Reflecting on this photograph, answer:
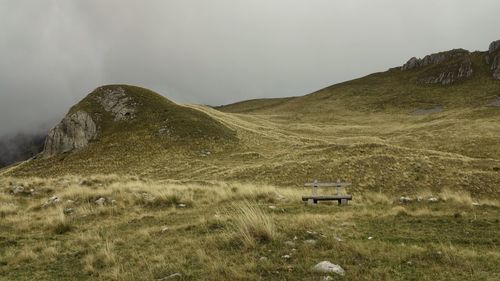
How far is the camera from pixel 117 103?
6306 cm

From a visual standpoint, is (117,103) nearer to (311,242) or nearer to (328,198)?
(328,198)

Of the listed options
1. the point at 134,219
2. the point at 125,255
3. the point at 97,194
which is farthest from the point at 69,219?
the point at 125,255

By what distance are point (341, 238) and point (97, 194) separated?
13514mm

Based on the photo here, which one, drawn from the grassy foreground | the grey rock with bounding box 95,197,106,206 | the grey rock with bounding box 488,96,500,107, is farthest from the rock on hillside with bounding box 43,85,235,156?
the grey rock with bounding box 488,96,500,107

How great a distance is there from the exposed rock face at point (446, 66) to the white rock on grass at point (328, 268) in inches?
4690

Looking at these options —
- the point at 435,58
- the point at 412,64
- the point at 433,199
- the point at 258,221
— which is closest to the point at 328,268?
the point at 258,221

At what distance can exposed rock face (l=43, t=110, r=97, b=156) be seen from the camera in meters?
56.9

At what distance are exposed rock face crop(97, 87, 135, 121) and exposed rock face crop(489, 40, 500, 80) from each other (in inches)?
3575

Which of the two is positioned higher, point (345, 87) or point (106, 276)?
point (345, 87)

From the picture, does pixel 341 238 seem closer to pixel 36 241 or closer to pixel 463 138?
pixel 36 241

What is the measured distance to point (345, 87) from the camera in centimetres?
13712

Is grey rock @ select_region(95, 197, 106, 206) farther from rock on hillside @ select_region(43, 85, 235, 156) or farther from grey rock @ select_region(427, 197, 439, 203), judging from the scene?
rock on hillside @ select_region(43, 85, 235, 156)

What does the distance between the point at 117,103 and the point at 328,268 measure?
58980mm

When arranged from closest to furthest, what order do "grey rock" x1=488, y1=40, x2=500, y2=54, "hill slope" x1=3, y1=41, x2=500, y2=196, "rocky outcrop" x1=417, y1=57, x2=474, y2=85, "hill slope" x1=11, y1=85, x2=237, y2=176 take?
"hill slope" x1=3, y1=41, x2=500, y2=196
"hill slope" x1=11, y1=85, x2=237, y2=176
"rocky outcrop" x1=417, y1=57, x2=474, y2=85
"grey rock" x1=488, y1=40, x2=500, y2=54
